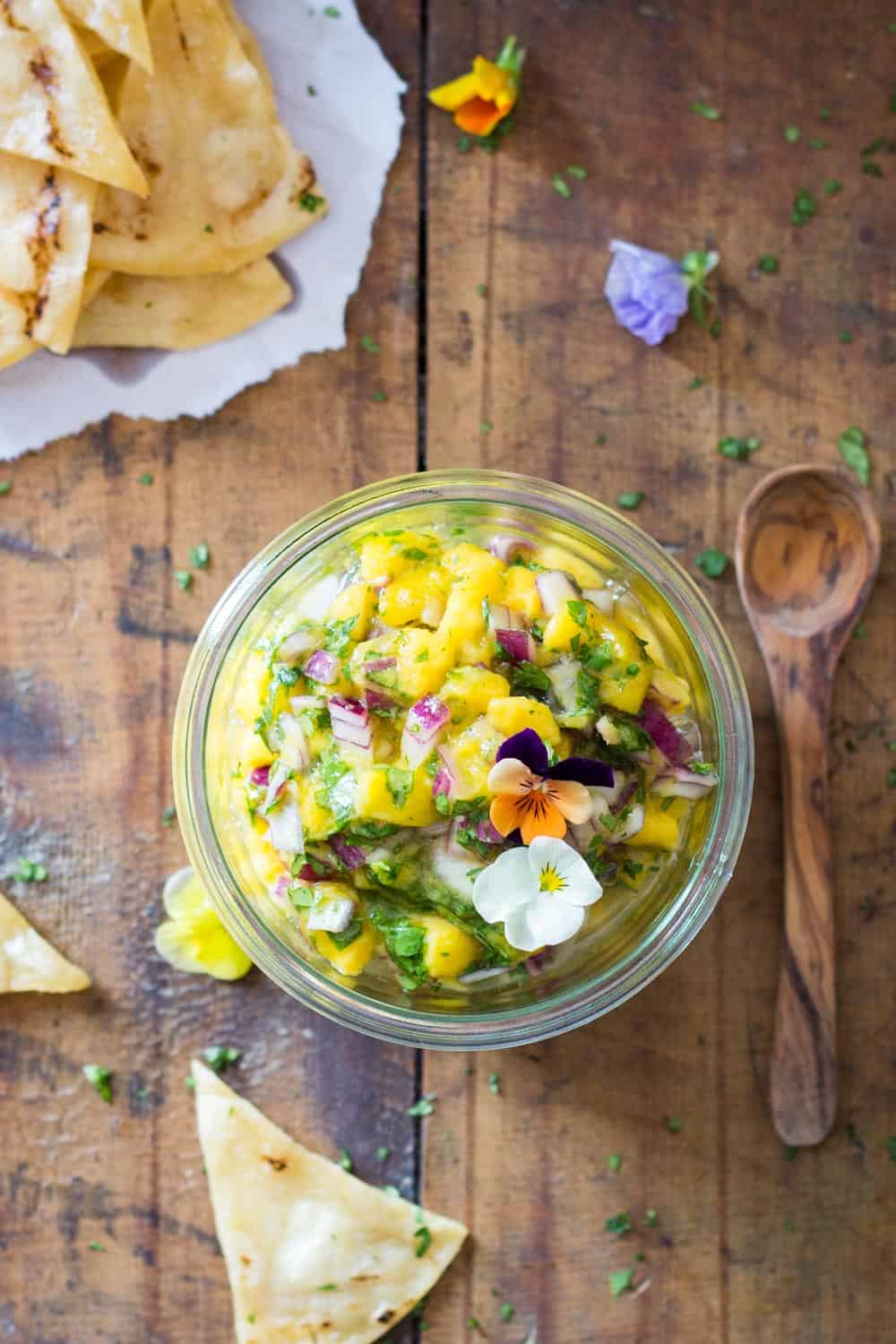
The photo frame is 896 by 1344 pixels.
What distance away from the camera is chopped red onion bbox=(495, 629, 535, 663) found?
1.32 metres

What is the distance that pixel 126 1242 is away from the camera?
1771mm

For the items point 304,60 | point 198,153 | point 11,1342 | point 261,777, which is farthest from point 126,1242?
point 304,60

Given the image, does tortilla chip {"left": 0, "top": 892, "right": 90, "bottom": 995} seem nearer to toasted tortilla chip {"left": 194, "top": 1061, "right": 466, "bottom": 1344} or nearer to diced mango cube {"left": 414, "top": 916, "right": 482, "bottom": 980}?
toasted tortilla chip {"left": 194, "top": 1061, "right": 466, "bottom": 1344}

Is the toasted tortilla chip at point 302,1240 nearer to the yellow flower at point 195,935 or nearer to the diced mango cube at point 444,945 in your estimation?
the yellow flower at point 195,935

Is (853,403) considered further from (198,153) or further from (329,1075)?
(329,1075)

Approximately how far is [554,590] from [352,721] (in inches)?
10.8

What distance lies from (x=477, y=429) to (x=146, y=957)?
900 mm

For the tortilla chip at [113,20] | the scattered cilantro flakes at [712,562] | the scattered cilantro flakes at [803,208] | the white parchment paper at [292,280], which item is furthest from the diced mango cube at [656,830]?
the tortilla chip at [113,20]

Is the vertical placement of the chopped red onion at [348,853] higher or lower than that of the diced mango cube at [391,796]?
lower

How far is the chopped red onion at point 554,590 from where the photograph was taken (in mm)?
1374

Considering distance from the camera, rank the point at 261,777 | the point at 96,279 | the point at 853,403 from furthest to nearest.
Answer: the point at 853,403, the point at 96,279, the point at 261,777

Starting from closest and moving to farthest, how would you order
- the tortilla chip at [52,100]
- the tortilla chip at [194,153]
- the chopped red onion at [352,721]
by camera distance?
the chopped red onion at [352,721]
the tortilla chip at [52,100]
the tortilla chip at [194,153]

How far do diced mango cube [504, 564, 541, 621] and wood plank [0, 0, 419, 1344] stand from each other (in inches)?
18.4

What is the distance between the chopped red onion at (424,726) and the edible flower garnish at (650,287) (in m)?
0.78
